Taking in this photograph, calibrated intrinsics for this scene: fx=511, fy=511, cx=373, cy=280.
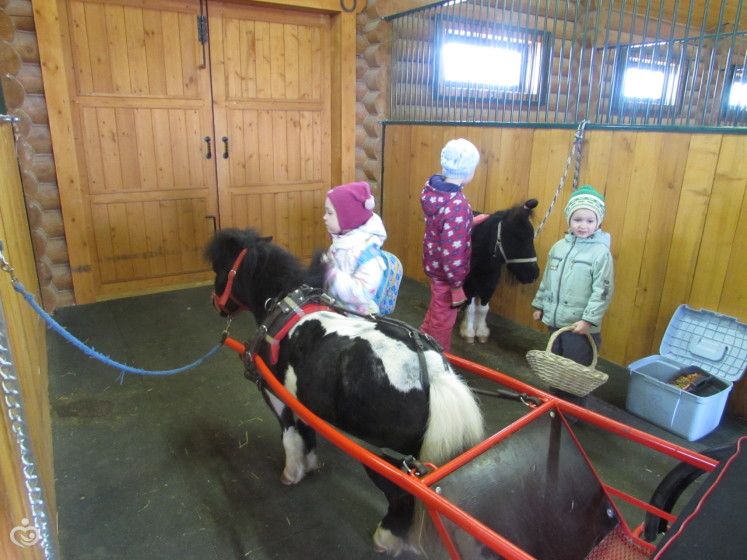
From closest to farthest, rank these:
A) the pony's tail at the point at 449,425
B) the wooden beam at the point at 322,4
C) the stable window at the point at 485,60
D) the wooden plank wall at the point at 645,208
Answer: the pony's tail at the point at 449,425 → the wooden plank wall at the point at 645,208 → the wooden beam at the point at 322,4 → the stable window at the point at 485,60

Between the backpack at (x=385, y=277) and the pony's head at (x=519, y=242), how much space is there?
1.06 metres

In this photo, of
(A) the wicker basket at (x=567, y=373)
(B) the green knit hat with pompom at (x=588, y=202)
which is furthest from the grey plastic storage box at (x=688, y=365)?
(B) the green knit hat with pompom at (x=588, y=202)

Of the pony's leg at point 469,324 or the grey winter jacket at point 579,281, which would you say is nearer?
the grey winter jacket at point 579,281

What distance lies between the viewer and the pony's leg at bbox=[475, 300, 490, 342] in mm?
3686

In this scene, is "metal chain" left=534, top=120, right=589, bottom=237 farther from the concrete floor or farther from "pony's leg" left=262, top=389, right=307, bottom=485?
"pony's leg" left=262, top=389, right=307, bottom=485

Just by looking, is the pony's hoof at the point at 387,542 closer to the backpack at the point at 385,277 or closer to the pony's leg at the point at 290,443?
the pony's leg at the point at 290,443

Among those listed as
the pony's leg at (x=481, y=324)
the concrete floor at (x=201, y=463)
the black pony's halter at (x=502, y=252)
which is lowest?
the concrete floor at (x=201, y=463)

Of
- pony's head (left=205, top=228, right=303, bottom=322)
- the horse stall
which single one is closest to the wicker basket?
the horse stall

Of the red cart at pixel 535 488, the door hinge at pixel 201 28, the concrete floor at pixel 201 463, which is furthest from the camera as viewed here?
the door hinge at pixel 201 28

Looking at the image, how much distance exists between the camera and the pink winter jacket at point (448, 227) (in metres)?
2.90

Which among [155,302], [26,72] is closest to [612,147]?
[155,302]

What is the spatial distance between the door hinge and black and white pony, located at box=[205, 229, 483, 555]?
9.93 ft

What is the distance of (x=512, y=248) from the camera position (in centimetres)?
322

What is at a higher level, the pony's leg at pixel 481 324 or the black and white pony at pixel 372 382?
the black and white pony at pixel 372 382
